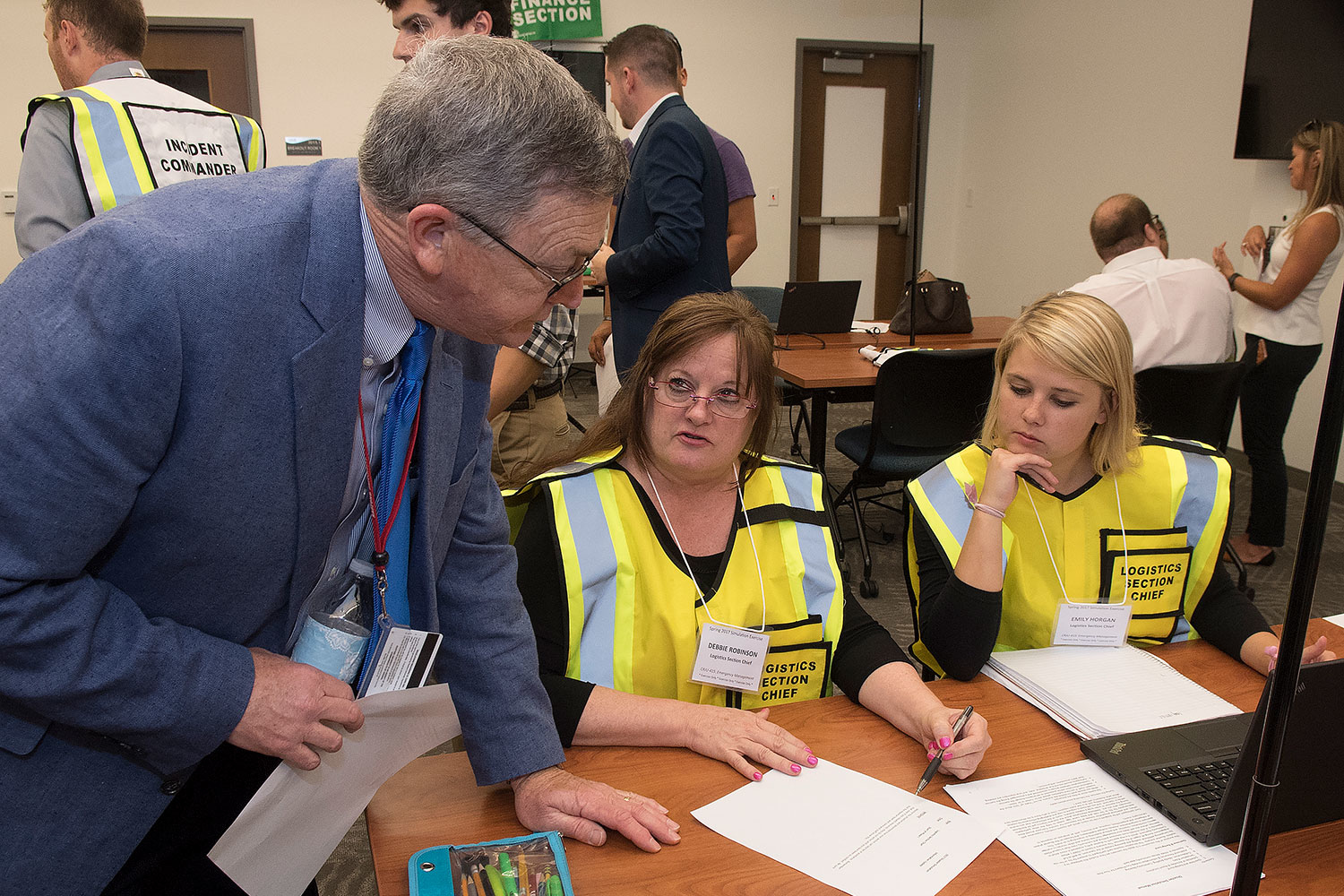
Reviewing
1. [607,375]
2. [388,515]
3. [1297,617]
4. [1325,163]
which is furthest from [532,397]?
[1325,163]

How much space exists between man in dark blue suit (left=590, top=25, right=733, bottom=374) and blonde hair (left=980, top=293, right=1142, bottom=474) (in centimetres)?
133

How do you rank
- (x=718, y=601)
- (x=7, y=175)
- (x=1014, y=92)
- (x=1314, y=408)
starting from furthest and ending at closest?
(x=1014, y=92) < (x=7, y=175) < (x=1314, y=408) < (x=718, y=601)

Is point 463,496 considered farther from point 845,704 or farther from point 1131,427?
point 1131,427

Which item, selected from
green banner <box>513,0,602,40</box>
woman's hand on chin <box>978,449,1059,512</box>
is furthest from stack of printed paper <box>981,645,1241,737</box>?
green banner <box>513,0,602,40</box>

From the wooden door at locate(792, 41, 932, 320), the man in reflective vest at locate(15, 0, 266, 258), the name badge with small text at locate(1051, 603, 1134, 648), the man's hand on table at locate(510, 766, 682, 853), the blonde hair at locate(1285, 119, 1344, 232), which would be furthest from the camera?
the wooden door at locate(792, 41, 932, 320)

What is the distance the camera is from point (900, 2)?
279 inches

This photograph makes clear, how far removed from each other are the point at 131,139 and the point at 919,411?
8.47 ft

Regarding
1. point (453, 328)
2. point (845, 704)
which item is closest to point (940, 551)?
point (845, 704)

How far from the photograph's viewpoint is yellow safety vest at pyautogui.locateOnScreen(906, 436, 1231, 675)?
167cm

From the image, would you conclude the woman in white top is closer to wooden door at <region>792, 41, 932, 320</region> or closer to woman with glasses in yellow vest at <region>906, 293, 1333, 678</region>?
woman with glasses in yellow vest at <region>906, 293, 1333, 678</region>

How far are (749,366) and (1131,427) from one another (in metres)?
0.71

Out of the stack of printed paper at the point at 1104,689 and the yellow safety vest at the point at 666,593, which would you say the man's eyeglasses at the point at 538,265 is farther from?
the stack of printed paper at the point at 1104,689

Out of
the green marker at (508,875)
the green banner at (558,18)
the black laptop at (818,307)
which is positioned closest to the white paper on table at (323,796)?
the green marker at (508,875)

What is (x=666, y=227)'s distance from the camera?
9.19 feet
